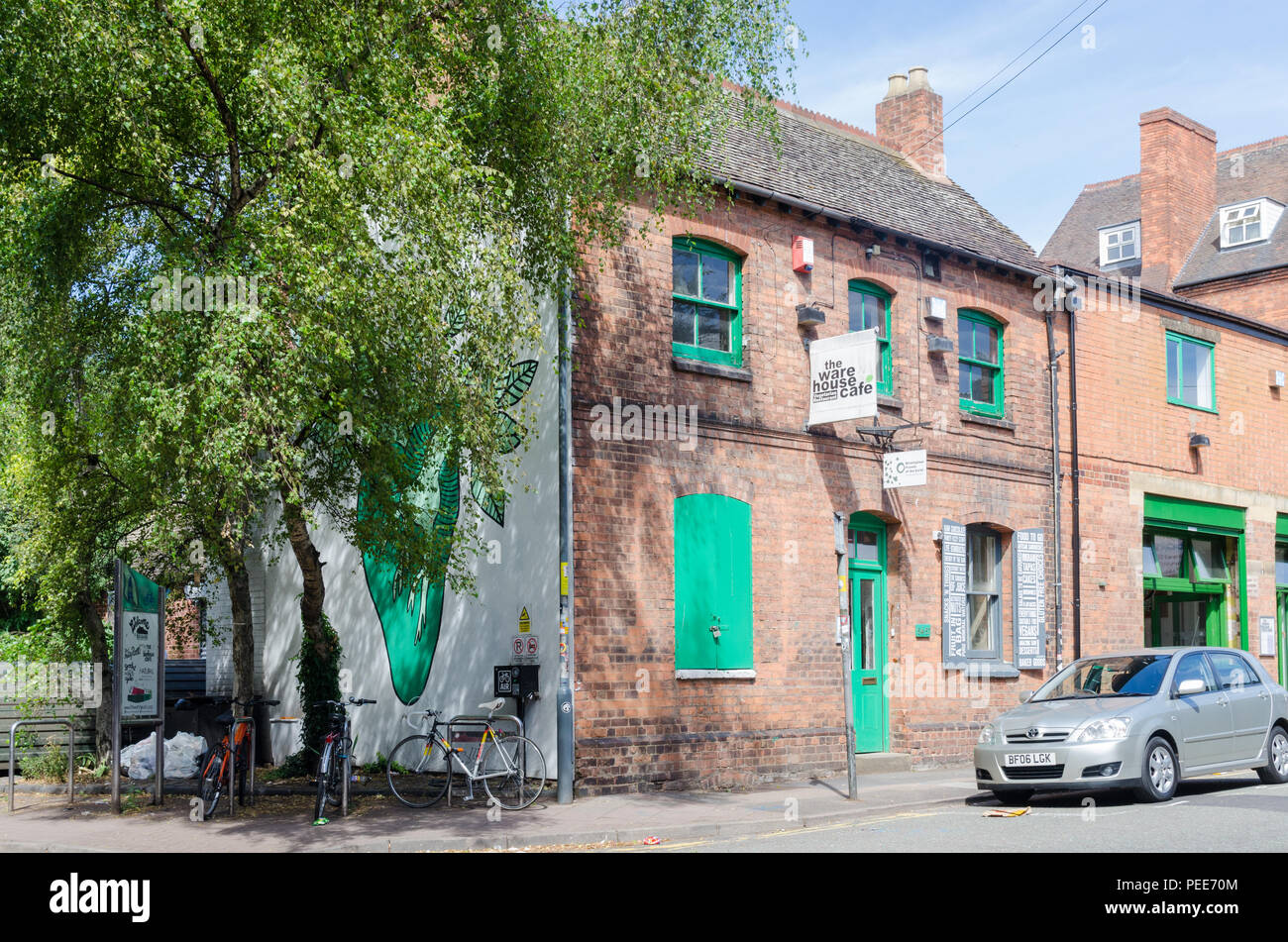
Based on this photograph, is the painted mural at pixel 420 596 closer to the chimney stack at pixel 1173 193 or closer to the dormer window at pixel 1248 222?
the chimney stack at pixel 1173 193

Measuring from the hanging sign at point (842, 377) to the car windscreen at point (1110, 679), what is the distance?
152 inches

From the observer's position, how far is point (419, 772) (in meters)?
14.5

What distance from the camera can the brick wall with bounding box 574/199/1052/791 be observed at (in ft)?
46.0

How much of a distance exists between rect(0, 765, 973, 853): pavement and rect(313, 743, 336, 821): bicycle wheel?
185 mm

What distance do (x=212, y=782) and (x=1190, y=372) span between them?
728 inches

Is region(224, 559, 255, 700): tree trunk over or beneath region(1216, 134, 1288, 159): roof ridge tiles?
beneath

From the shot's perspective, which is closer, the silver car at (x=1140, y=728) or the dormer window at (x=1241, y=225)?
the silver car at (x=1140, y=728)

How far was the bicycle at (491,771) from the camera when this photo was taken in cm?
1277

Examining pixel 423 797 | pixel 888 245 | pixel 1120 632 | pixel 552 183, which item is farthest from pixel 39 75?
pixel 1120 632

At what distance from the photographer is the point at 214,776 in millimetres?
12039

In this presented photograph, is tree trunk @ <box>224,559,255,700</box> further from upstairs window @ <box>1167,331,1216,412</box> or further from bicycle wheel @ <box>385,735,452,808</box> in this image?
upstairs window @ <box>1167,331,1216,412</box>

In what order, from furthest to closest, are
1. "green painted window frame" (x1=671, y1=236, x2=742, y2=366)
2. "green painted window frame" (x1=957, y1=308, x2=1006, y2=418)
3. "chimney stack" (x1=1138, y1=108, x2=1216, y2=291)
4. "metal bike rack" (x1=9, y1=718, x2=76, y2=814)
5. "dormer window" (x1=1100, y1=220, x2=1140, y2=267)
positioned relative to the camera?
"dormer window" (x1=1100, y1=220, x2=1140, y2=267)
"chimney stack" (x1=1138, y1=108, x2=1216, y2=291)
"green painted window frame" (x1=957, y1=308, x2=1006, y2=418)
"green painted window frame" (x1=671, y1=236, x2=742, y2=366)
"metal bike rack" (x1=9, y1=718, x2=76, y2=814)

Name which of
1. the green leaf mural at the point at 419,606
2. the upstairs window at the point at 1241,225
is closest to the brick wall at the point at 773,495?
the green leaf mural at the point at 419,606

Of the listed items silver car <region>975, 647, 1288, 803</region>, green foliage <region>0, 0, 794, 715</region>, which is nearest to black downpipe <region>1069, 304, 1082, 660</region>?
silver car <region>975, 647, 1288, 803</region>
